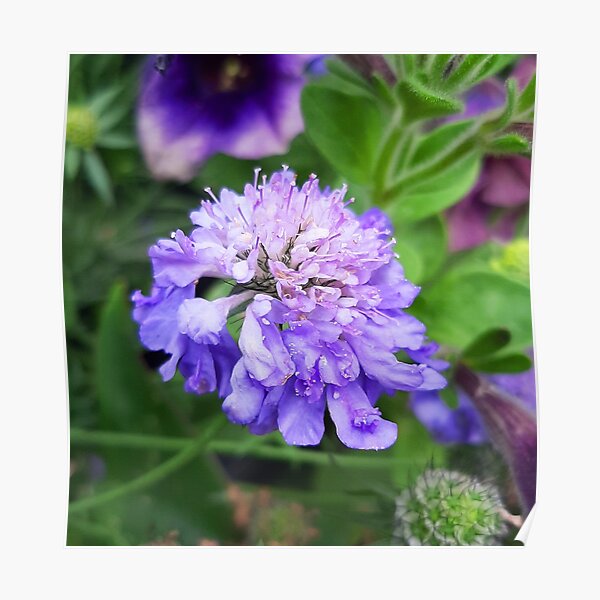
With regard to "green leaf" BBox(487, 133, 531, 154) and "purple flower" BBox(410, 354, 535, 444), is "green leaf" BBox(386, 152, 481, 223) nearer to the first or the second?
"green leaf" BBox(487, 133, 531, 154)

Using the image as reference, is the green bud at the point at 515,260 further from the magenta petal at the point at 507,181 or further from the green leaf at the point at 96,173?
the green leaf at the point at 96,173

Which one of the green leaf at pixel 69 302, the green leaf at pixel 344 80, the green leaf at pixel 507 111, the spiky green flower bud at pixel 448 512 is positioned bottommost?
the spiky green flower bud at pixel 448 512

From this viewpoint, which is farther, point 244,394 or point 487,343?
point 487,343

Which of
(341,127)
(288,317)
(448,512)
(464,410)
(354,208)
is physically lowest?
(448,512)

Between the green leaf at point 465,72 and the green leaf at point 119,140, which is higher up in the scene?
the green leaf at point 465,72

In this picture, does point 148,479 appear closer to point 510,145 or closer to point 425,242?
A: point 425,242

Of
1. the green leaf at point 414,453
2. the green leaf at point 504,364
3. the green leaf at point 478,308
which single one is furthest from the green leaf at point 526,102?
the green leaf at point 414,453

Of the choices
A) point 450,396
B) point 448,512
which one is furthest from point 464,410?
point 448,512
